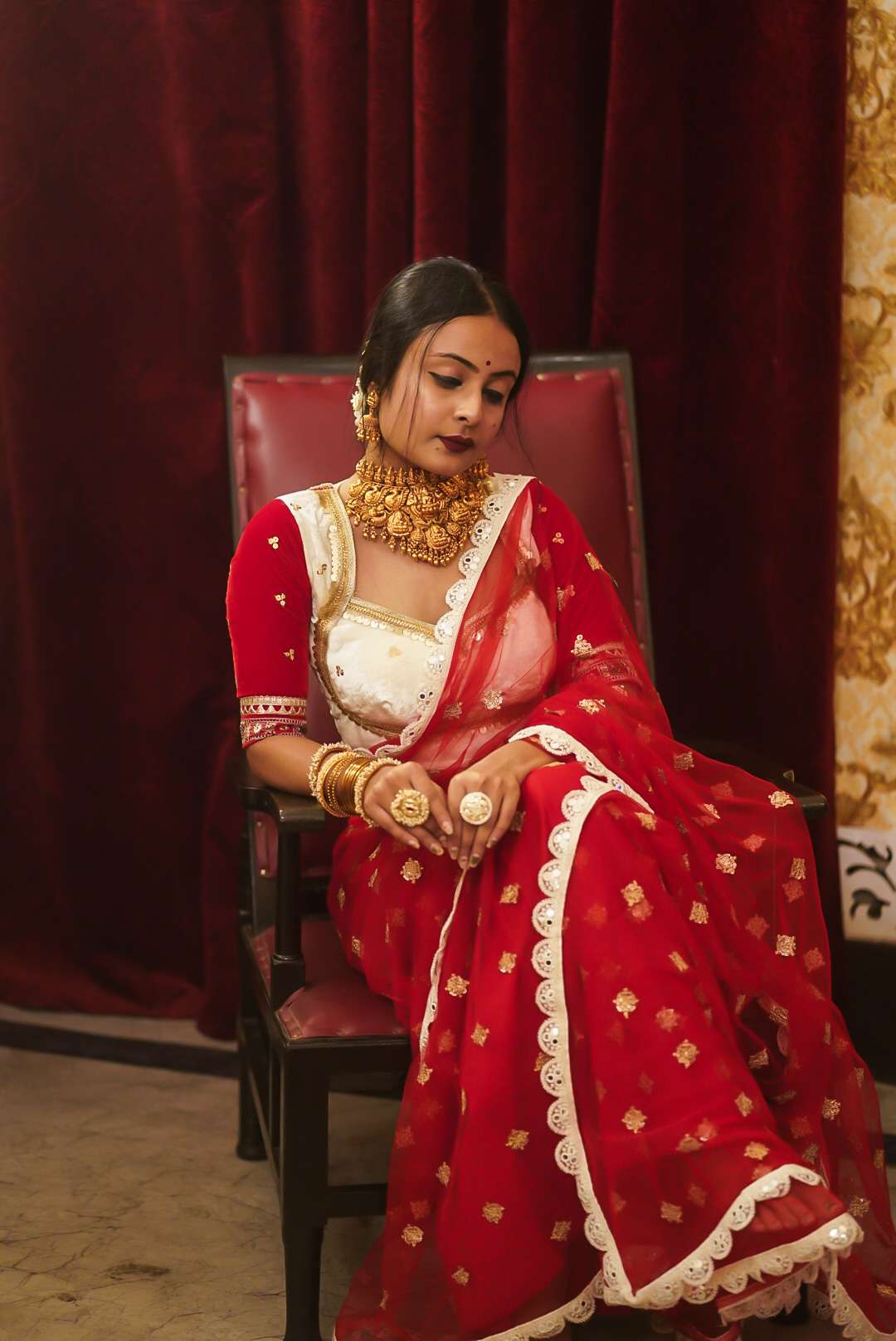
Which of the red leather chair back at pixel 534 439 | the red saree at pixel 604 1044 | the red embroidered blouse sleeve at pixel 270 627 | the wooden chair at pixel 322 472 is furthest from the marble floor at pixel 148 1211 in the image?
the red leather chair back at pixel 534 439

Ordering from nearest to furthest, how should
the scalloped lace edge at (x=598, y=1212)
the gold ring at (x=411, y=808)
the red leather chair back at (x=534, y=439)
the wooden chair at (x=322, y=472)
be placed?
1. the scalloped lace edge at (x=598, y=1212)
2. the gold ring at (x=411, y=808)
3. the wooden chair at (x=322, y=472)
4. the red leather chair back at (x=534, y=439)

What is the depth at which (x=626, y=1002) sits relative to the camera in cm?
159

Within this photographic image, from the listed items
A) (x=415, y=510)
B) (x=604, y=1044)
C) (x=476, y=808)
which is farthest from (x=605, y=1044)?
(x=415, y=510)

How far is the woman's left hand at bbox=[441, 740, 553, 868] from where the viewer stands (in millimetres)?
1685

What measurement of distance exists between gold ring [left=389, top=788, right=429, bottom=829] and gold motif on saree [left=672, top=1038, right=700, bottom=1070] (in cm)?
39

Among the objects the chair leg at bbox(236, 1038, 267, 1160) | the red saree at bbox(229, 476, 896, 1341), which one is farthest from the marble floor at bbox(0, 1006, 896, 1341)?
the red saree at bbox(229, 476, 896, 1341)

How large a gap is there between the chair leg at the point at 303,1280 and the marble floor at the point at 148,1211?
0.09 meters

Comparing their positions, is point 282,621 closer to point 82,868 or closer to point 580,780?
point 580,780

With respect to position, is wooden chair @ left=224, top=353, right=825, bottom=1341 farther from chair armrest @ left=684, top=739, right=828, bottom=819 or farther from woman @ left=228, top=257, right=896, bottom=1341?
woman @ left=228, top=257, right=896, bottom=1341

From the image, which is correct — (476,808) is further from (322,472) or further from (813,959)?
(322,472)

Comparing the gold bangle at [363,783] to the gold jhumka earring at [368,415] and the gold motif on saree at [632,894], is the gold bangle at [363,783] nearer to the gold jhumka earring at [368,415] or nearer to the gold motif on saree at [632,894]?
the gold motif on saree at [632,894]

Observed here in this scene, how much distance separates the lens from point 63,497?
9.45ft

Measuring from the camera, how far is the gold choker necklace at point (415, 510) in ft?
6.59

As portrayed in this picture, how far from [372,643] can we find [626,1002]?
2.08 feet
